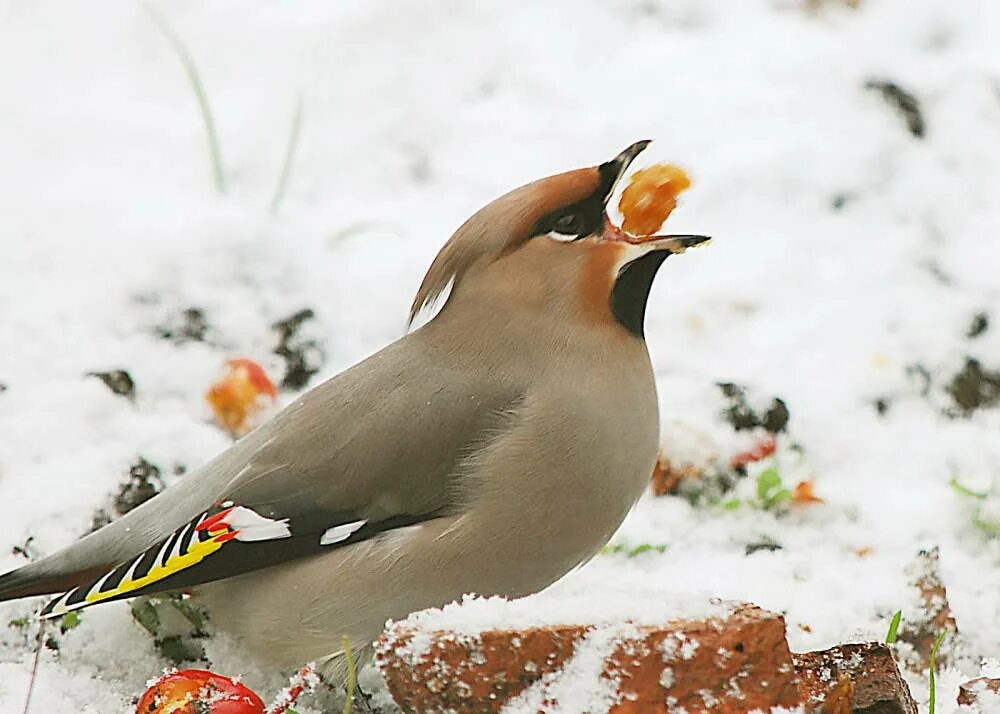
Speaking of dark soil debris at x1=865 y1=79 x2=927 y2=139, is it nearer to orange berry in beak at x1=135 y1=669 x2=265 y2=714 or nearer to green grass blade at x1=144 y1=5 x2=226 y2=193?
green grass blade at x1=144 y1=5 x2=226 y2=193

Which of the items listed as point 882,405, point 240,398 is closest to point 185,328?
point 240,398

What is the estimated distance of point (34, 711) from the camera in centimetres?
246

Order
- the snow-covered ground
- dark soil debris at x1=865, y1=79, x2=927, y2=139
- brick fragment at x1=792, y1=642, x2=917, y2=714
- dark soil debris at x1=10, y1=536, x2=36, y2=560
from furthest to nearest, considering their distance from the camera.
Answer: dark soil debris at x1=865, y1=79, x2=927, y2=139, the snow-covered ground, dark soil debris at x1=10, y1=536, x2=36, y2=560, brick fragment at x1=792, y1=642, x2=917, y2=714

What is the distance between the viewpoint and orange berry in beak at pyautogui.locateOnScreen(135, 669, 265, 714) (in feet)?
6.74

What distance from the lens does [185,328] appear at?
152 inches

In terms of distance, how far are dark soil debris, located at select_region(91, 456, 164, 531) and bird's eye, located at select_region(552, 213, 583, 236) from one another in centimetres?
116

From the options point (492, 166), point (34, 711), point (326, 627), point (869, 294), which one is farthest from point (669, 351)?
point (34, 711)

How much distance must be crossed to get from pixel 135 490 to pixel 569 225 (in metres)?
1.19

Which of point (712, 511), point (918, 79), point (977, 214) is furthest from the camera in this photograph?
point (918, 79)

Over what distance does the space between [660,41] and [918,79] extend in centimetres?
92

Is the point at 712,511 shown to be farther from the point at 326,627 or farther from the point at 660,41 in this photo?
the point at 660,41

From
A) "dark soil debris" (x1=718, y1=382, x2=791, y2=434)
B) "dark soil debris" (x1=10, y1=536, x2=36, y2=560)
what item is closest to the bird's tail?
"dark soil debris" (x1=10, y1=536, x2=36, y2=560)

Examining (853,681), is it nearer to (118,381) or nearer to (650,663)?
(650,663)

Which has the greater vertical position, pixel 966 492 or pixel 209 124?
pixel 209 124
